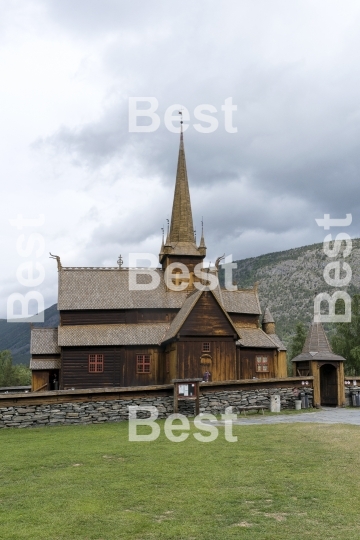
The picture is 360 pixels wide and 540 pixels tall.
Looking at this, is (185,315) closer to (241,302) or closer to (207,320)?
(207,320)

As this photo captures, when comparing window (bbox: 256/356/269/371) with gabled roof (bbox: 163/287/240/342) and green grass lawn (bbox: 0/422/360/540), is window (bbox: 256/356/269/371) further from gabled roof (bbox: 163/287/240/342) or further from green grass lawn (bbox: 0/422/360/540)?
green grass lawn (bbox: 0/422/360/540)

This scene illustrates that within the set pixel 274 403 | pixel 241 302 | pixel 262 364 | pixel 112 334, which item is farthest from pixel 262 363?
pixel 274 403

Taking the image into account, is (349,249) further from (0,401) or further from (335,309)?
(0,401)

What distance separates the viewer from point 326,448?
56.8 ft

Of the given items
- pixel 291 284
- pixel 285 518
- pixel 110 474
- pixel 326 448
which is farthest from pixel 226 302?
pixel 291 284

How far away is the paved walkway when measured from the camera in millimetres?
25234

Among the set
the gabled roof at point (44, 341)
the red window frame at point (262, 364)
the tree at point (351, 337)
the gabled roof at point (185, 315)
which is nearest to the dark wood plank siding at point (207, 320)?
the gabled roof at point (185, 315)

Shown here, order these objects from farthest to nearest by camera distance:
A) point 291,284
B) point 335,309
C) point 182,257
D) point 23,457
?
1. point 291,284
2. point 335,309
3. point 182,257
4. point 23,457

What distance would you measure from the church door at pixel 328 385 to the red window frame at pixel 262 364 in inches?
357

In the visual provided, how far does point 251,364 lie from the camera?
4562 centimetres

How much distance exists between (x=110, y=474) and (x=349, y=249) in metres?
166

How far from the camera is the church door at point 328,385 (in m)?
35.2

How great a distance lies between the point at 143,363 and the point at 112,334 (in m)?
3.08
